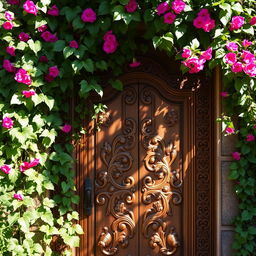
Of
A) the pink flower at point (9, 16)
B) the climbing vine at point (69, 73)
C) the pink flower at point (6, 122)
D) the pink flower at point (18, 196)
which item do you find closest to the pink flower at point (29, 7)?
the climbing vine at point (69, 73)

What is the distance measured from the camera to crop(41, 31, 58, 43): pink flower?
3211 millimetres

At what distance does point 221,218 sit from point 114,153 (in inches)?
35.8

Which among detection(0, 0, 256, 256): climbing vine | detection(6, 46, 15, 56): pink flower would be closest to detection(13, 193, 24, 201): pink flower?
detection(0, 0, 256, 256): climbing vine

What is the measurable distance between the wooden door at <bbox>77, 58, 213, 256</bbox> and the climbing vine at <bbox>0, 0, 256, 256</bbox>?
0.23m

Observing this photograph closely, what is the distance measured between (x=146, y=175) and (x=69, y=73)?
95cm

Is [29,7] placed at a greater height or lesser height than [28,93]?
greater

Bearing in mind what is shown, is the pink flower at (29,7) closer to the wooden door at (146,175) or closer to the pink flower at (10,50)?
the pink flower at (10,50)

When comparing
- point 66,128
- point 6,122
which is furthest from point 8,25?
point 66,128

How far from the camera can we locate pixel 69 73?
3.24 metres

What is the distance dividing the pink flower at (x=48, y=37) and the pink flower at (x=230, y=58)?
116cm

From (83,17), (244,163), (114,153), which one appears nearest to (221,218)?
(244,163)

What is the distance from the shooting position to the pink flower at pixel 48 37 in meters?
3.21

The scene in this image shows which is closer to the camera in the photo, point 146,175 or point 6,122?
point 6,122

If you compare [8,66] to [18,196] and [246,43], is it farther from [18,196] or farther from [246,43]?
[246,43]
